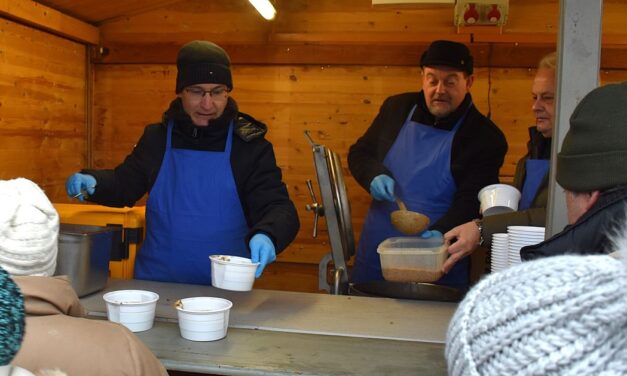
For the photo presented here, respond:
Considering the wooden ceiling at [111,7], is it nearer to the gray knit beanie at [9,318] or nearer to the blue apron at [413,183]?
the blue apron at [413,183]

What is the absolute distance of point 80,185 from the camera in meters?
2.50

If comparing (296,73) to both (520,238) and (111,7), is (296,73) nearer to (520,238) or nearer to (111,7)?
(111,7)

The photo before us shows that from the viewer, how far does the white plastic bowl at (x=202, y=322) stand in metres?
1.62

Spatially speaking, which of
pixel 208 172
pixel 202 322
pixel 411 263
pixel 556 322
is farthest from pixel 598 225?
pixel 208 172

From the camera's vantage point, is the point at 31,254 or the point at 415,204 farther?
the point at 415,204

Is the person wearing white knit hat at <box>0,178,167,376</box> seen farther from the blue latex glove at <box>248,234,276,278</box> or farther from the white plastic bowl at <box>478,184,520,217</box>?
the white plastic bowl at <box>478,184,520,217</box>

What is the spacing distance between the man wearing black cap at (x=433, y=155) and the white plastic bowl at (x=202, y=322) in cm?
156

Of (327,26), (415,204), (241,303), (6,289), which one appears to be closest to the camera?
(6,289)

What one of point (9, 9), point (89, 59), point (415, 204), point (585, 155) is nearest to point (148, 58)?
point (89, 59)

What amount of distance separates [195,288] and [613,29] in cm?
363

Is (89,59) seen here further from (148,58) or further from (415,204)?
(415,204)

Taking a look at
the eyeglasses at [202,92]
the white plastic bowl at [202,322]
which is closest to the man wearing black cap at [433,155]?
the eyeglasses at [202,92]

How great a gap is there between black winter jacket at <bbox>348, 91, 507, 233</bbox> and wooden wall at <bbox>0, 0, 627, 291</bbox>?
0.99 m

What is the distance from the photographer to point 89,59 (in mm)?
4699
